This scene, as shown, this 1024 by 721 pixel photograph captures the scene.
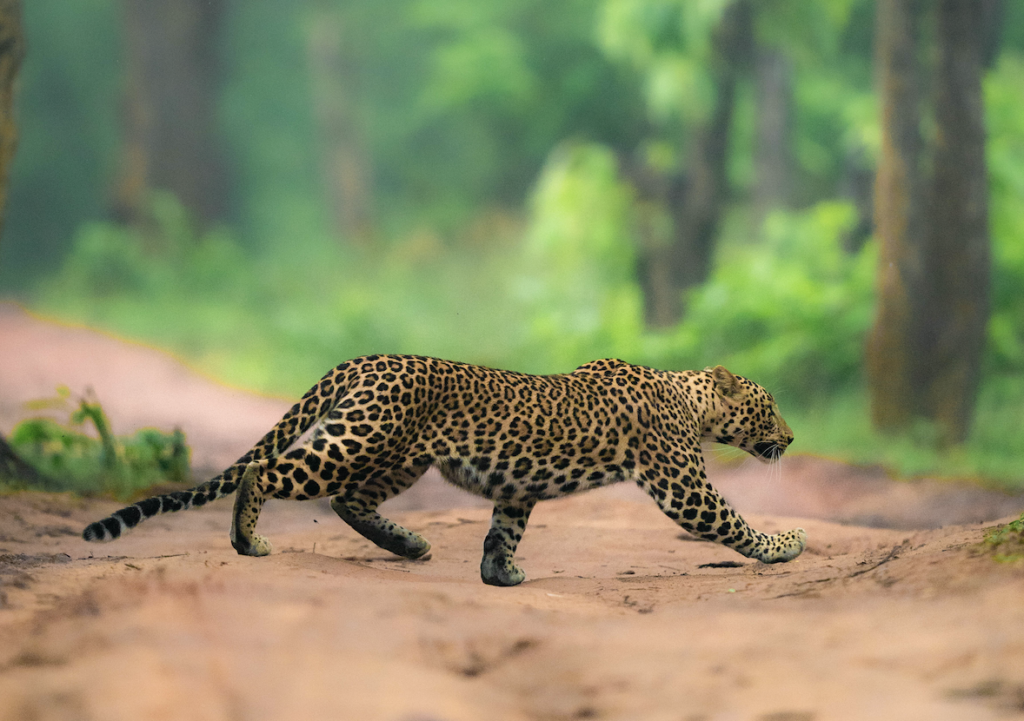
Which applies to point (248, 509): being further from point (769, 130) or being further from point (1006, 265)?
point (769, 130)

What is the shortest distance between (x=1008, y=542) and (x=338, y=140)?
25.7 metres

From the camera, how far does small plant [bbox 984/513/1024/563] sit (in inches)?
141

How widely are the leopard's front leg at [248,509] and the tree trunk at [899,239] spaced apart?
260 inches

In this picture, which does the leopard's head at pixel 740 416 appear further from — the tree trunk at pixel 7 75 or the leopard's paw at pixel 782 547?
the tree trunk at pixel 7 75

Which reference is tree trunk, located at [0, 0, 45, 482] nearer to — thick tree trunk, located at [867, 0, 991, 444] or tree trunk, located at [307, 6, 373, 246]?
thick tree trunk, located at [867, 0, 991, 444]

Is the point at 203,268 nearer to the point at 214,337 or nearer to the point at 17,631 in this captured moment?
the point at 214,337

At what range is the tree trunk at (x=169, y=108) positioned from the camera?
22328 millimetres

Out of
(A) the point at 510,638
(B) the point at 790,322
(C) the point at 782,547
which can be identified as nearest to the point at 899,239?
(B) the point at 790,322

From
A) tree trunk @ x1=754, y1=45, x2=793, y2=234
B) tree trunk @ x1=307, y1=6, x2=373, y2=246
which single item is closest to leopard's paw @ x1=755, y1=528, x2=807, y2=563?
tree trunk @ x1=754, y1=45, x2=793, y2=234

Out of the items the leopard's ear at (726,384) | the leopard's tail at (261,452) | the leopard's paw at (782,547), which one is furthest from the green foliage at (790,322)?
the leopard's tail at (261,452)

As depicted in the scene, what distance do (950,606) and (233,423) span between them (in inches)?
337

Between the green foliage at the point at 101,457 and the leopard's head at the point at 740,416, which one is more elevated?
the leopard's head at the point at 740,416

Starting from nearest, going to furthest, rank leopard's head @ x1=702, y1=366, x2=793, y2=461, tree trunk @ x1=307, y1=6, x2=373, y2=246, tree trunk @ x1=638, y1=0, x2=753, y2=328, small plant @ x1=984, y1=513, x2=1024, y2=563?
1. small plant @ x1=984, y1=513, x2=1024, y2=563
2. leopard's head @ x1=702, y1=366, x2=793, y2=461
3. tree trunk @ x1=638, y1=0, x2=753, y2=328
4. tree trunk @ x1=307, y1=6, x2=373, y2=246

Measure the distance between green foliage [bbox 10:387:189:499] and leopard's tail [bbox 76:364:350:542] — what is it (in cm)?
259
